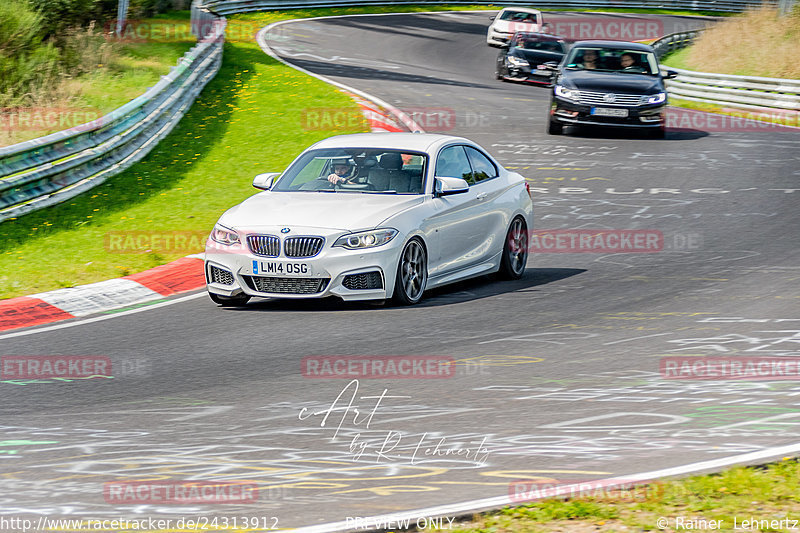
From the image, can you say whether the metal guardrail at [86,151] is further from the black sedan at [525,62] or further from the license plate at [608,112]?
the black sedan at [525,62]

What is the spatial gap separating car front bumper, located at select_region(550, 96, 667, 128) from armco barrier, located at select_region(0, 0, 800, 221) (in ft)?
23.0

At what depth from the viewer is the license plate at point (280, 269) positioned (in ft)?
33.7

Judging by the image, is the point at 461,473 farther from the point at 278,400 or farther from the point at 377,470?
the point at 278,400

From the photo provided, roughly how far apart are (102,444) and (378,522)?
6.97ft

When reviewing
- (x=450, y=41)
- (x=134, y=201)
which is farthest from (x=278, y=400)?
(x=450, y=41)

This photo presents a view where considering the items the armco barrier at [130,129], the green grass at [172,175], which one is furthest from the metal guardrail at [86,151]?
the green grass at [172,175]

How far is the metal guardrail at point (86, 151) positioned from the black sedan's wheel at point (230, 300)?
4.62 m

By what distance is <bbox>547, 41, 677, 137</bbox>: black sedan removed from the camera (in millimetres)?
22094

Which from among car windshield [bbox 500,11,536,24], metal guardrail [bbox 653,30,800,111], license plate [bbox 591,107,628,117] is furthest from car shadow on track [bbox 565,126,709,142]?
car windshield [bbox 500,11,536,24]

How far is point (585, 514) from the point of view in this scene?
507 cm

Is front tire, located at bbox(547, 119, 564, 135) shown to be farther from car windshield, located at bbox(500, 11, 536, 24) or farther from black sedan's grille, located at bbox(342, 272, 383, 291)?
car windshield, located at bbox(500, 11, 536, 24)

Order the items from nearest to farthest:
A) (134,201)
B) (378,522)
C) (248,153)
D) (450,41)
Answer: (378,522) < (134,201) < (248,153) < (450,41)

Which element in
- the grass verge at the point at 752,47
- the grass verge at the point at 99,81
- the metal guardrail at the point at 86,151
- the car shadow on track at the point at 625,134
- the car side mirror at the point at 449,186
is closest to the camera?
the car side mirror at the point at 449,186

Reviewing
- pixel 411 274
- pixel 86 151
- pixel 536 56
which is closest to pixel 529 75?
pixel 536 56
